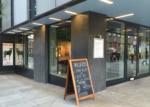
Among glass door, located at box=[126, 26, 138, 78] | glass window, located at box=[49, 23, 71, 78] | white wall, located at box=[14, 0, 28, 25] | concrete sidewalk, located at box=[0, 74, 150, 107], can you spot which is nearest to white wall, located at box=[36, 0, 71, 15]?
glass window, located at box=[49, 23, 71, 78]

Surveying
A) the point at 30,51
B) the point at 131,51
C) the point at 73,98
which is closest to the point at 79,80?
the point at 73,98

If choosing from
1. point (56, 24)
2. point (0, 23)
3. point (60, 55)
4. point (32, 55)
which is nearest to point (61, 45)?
point (60, 55)

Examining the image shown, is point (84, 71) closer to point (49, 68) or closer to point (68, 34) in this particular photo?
point (68, 34)

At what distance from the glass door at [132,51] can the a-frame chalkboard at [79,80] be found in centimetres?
339

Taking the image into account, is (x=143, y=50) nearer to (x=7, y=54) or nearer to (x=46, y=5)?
(x=46, y=5)

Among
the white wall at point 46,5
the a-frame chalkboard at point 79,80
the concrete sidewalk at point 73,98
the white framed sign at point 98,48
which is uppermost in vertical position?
the white wall at point 46,5

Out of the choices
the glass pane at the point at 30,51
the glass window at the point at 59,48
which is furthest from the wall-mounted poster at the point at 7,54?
the glass window at the point at 59,48

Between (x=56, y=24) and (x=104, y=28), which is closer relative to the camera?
(x=104, y=28)

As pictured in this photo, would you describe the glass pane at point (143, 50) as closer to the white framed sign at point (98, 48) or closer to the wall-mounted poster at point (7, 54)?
the white framed sign at point (98, 48)

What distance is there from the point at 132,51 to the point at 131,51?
11 centimetres

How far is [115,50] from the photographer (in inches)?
307

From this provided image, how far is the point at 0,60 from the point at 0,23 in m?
2.79

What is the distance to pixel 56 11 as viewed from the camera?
5.77 m

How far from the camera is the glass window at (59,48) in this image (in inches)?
295
